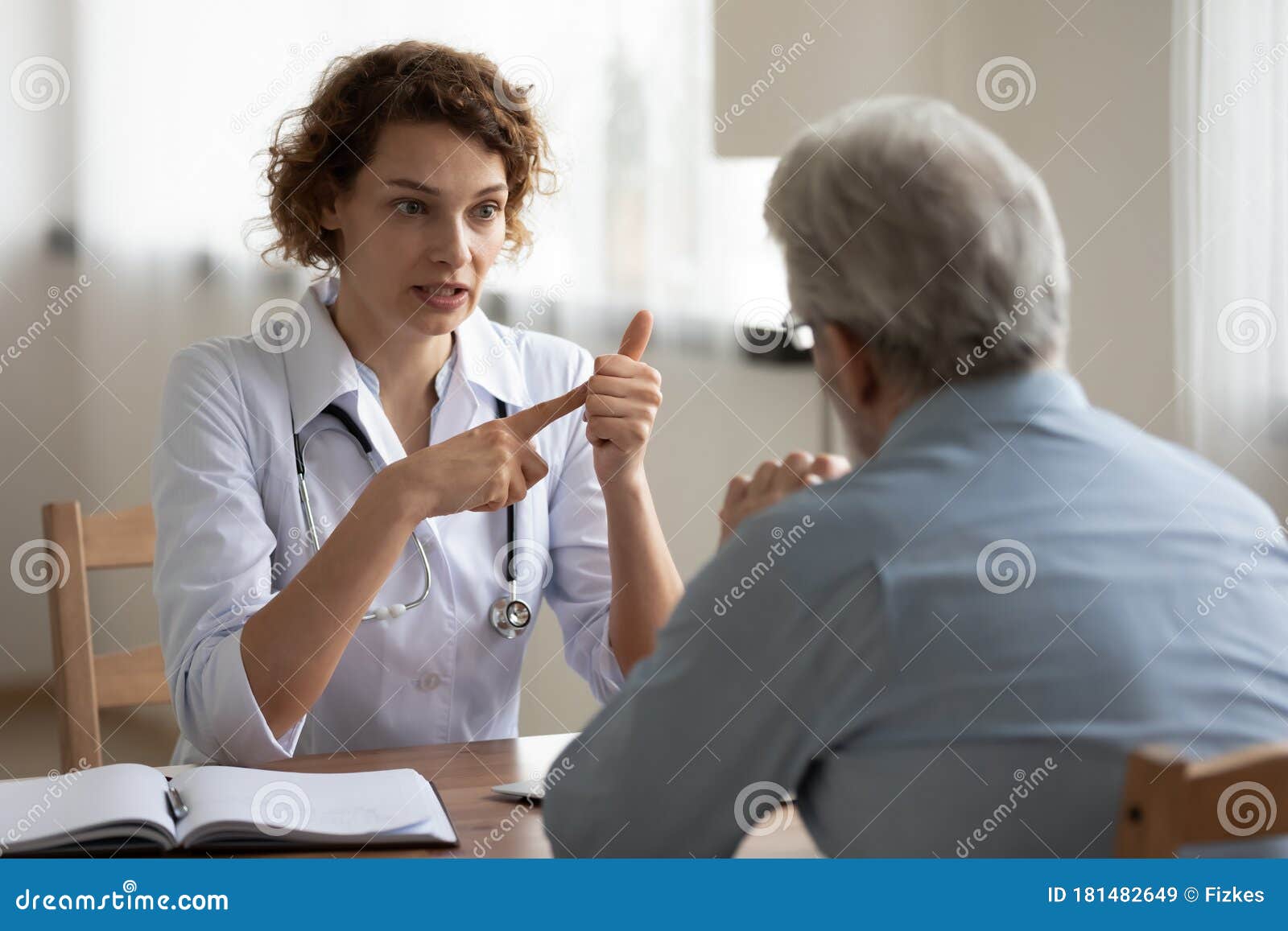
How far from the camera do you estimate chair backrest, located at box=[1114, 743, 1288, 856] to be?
685 mm

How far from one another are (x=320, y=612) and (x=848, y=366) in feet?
2.36

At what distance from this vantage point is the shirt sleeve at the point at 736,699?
0.79m

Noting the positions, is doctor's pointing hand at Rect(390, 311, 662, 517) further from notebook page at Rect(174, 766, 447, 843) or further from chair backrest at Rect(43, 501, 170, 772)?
chair backrest at Rect(43, 501, 170, 772)

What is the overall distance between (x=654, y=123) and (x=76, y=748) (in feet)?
6.59

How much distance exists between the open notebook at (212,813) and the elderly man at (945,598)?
22 cm

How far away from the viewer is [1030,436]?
855mm

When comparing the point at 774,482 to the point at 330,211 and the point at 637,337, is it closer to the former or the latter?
the point at 637,337

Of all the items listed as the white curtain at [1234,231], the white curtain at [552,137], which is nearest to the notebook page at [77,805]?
the white curtain at [552,137]

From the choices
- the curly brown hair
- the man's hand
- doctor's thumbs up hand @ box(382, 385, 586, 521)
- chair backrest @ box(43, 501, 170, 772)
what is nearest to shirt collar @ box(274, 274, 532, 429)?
the curly brown hair

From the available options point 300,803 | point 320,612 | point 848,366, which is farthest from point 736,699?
point 320,612

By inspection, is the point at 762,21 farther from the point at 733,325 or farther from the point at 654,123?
the point at 733,325

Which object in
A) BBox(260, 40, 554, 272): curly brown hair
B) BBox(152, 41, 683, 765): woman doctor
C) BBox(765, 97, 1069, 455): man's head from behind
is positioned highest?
BBox(260, 40, 554, 272): curly brown hair

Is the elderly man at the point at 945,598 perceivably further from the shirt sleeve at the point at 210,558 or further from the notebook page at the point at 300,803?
the shirt sleeve at the point at 210,558

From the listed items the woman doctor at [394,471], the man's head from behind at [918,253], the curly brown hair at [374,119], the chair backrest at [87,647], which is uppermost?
the curly brown hair at [374,119]
